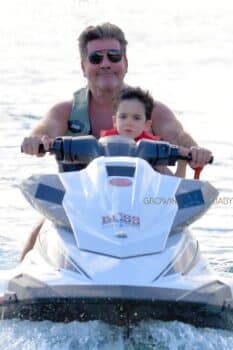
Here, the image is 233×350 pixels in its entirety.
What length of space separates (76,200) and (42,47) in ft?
40.7

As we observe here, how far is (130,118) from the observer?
272 inches

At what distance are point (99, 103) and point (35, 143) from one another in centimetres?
126

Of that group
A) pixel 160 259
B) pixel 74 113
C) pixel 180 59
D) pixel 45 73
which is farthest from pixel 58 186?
pixel 180 59

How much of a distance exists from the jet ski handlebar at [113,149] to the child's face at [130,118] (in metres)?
0.36

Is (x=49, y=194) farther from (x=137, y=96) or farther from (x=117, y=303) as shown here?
(x=137, y=96)

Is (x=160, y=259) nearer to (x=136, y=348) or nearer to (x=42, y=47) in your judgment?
(x=136, y=348)

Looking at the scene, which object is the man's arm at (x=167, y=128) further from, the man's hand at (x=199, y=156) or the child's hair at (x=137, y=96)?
the man's hand at (x=199, y=156)

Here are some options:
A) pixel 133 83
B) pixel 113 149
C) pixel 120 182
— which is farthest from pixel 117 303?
pixel 133 83

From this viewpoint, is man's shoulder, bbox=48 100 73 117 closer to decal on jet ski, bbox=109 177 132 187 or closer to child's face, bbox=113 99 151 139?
child's face, bbox=113 99 151 139

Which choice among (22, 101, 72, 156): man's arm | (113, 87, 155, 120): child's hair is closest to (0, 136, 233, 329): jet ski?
(113, 87, 155, 120): child's hair

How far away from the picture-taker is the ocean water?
5895 mm

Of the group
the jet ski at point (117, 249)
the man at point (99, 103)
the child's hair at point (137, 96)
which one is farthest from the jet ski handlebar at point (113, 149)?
the man at point (99, 103)

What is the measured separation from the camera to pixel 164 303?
18.6 feet

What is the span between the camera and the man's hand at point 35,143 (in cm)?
663
